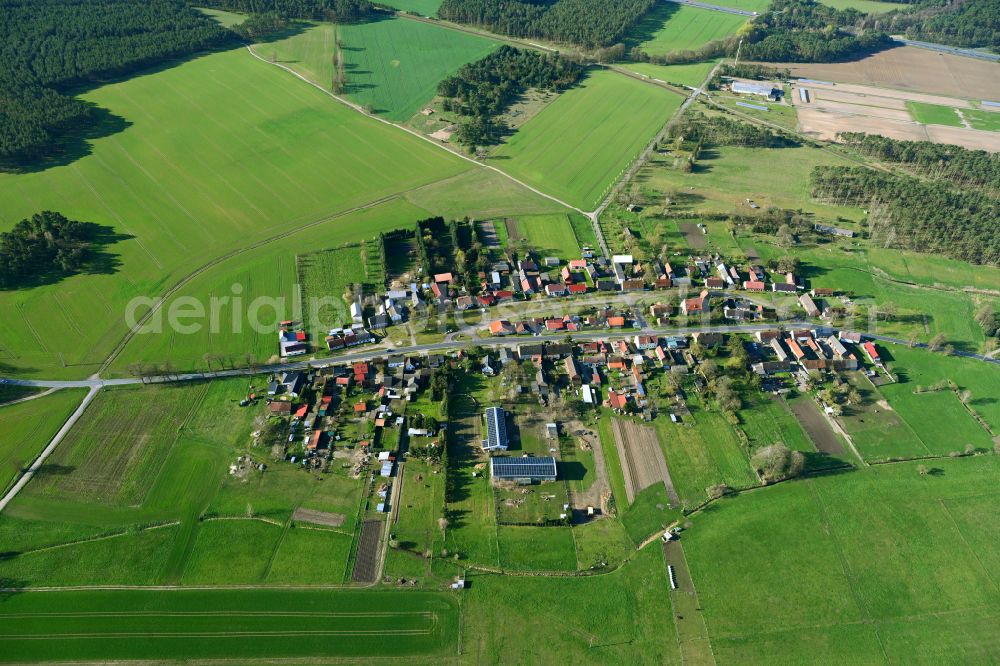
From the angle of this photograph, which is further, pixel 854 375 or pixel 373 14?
pixel 373 14

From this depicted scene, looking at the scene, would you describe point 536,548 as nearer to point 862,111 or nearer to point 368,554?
point 368,554

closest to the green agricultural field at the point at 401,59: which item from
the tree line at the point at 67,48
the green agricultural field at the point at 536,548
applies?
the tree line at the point at 67,48

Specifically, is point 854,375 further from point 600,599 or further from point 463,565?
point 463,565

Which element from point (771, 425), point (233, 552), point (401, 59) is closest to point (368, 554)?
point (233, 552)

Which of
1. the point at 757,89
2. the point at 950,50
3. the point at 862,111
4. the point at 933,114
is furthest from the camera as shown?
the point at 950,50

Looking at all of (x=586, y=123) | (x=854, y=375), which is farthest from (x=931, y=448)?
(x=586, y=123)

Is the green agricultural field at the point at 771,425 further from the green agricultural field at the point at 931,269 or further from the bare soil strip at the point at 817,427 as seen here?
the green agricultural field at the point at 931,269

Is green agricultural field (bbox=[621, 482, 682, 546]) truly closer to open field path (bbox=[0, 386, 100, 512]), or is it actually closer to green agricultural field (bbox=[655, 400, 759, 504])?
green agricultural field (bbox=[655, 400, 759, 504])
